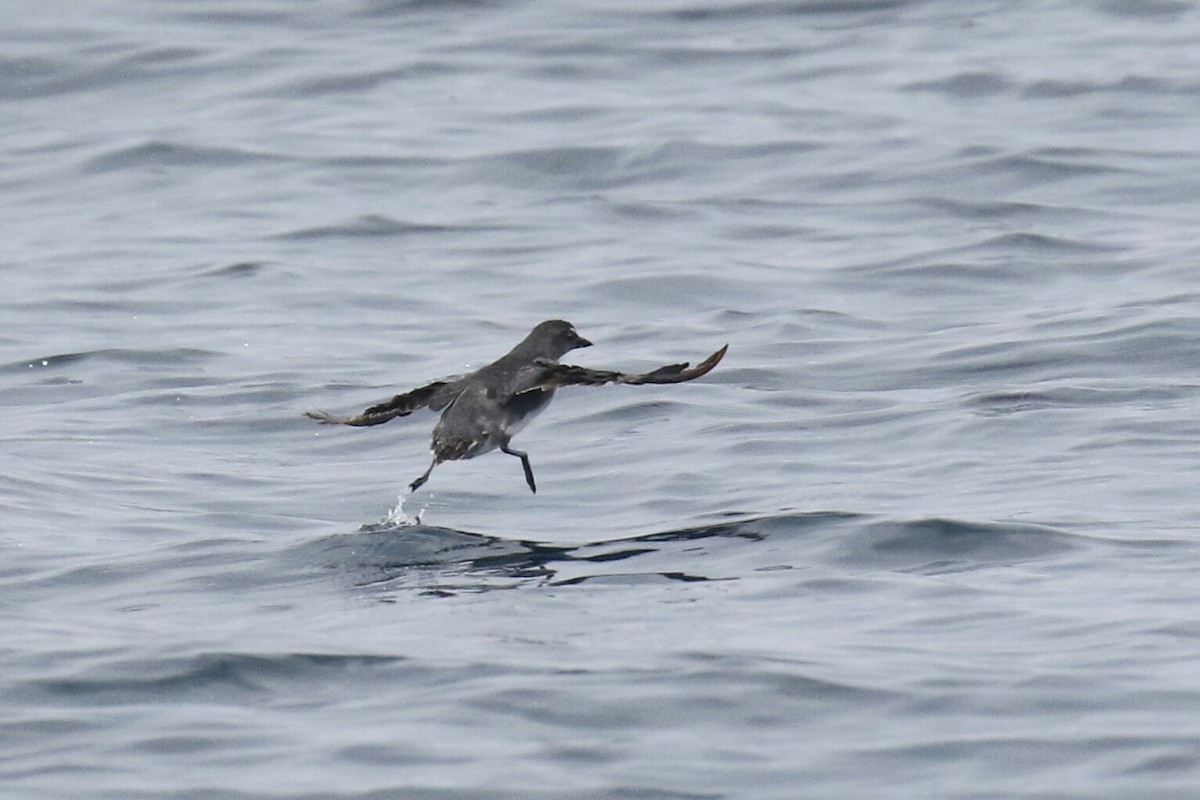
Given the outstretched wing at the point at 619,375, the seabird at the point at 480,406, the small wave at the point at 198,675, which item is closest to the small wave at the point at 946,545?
the seabird at the point at 480,406

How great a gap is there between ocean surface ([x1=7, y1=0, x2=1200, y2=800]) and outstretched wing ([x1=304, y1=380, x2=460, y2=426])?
0.56 meters

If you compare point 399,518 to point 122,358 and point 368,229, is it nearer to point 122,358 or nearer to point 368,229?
point 122,358

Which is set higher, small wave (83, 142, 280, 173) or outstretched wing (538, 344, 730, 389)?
outstretched wing (538, 344, 730, 389)

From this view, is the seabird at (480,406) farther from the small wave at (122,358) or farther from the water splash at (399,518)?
the small wave at (122,358)

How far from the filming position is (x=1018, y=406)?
1227cm

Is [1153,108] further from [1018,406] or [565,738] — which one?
[565,738]

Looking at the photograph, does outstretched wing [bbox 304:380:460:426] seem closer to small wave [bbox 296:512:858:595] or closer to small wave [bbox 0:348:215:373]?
small wave [bbox 296:512:858:595]

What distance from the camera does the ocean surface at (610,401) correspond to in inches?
283

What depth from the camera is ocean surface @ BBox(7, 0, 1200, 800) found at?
720 centimetres

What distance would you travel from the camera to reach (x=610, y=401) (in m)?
13.1

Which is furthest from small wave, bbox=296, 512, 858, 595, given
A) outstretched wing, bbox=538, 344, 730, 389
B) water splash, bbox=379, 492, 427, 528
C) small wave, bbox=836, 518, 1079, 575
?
outstretched wing, bbox=538, 344, 730, 389

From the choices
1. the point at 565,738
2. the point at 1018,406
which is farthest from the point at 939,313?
the point at 565,738

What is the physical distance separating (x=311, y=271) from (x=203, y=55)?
7825 millimetres

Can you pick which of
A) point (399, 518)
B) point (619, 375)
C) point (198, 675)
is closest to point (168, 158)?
point (399, 518)
